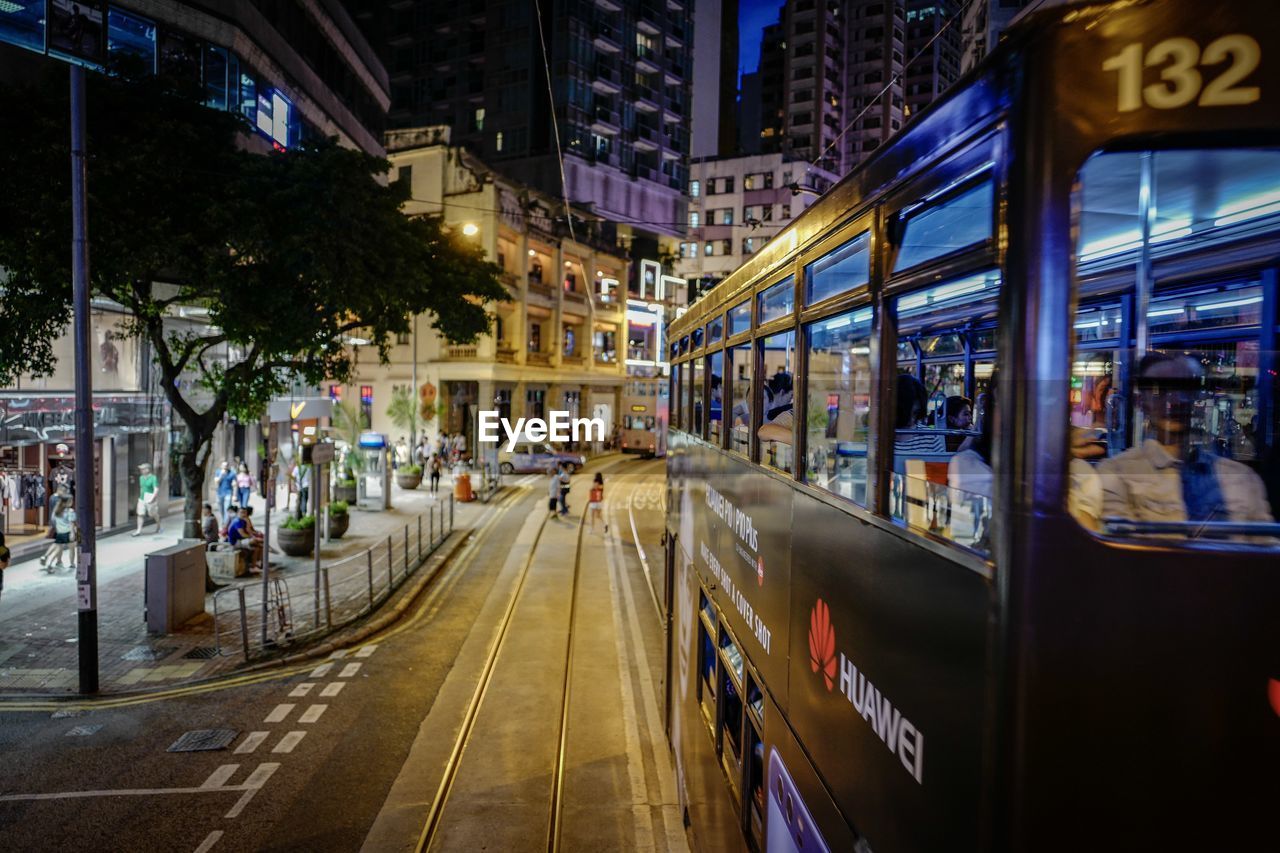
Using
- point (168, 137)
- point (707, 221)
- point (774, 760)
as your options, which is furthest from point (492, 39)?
point (774, 760)

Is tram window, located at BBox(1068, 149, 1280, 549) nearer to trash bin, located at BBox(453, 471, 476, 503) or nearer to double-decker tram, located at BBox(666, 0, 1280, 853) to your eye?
double-decker tram, located at BBox(666, 0, 1280, 853)

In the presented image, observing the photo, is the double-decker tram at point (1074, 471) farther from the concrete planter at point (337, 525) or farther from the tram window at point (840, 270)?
the concrete planter at point (337, 525)

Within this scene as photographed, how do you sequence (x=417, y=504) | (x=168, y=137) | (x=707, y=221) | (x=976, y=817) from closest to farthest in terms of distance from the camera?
(x=976, y=817) < (x=168, y=137) < (x=417, y=504) < (x=707, y=221)

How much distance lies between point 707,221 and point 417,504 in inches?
1899

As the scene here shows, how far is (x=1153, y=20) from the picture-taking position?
5.71 ft

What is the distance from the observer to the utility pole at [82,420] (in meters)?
9.46

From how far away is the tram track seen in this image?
6.72m

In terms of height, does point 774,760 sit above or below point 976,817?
below

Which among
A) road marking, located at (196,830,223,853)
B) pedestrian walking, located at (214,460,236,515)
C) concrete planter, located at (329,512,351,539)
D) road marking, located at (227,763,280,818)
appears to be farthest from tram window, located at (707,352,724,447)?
pedestrian walking, located at (214,460,236,515)

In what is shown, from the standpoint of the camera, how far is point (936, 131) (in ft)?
7.31

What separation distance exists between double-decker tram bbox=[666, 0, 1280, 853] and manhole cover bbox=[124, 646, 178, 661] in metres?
10.9

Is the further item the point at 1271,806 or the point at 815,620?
the point at 815,620

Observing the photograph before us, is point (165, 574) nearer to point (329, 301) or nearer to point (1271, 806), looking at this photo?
→ point (329, 301)

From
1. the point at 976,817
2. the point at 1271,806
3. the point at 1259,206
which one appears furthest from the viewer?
the point at 1259,206
